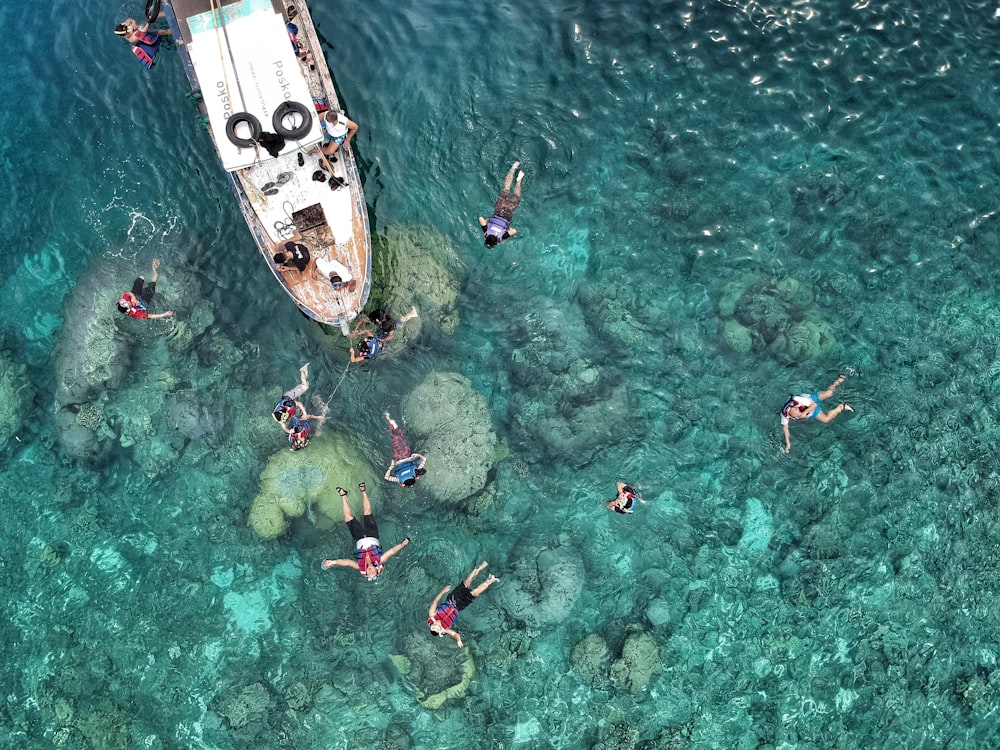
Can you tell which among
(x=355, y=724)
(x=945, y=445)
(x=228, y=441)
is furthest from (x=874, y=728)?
(x=228, y=441)

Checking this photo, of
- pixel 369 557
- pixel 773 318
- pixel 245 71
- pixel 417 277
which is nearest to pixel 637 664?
pixel 369 557

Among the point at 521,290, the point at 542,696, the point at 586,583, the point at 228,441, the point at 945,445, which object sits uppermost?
the point at 521,290

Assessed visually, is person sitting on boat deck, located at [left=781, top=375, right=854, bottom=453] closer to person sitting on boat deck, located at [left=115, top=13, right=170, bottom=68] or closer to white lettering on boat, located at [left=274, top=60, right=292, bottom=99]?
white lettering on boat, located at [left=274, top=60, right=292, bottom=99]

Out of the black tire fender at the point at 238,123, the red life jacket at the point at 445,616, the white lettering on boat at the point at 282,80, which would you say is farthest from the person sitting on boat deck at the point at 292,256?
the red life jacket at the point at 445,616

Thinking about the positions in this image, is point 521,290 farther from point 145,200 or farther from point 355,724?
point 355,724

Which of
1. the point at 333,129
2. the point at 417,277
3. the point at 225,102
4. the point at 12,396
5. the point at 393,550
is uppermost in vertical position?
the point at 225,102

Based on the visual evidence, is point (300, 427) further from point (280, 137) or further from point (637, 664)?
point (637, 664)
